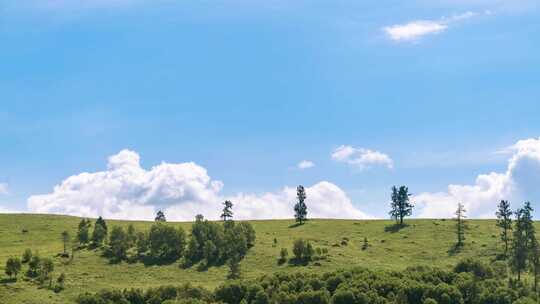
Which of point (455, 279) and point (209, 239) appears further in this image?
point (209, 239)

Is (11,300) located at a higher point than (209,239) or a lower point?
lower

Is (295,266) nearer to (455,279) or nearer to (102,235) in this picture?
(455,279)

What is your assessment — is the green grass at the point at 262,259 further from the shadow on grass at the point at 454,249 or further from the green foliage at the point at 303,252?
the green foliage at the point at 303,252

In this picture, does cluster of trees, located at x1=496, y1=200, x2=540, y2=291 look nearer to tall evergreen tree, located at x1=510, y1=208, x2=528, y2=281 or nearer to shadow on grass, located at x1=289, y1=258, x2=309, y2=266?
tall evergreen tree, located at x1=510, y1=208, x2=528, y2=281

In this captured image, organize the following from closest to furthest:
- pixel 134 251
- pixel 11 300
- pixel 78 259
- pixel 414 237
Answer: pixel 11 300 → pixel 78 259 → pixel 134 251 → pixel 414 237

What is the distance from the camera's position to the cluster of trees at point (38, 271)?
14688cm

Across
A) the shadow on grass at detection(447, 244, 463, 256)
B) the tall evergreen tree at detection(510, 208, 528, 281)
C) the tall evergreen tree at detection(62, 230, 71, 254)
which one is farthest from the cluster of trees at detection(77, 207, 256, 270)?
the tall evergreen tree at detection(510, 208, 528, 281)

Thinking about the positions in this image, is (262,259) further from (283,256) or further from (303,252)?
(303,252)

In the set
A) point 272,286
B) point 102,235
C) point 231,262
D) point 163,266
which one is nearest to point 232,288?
point 272,286

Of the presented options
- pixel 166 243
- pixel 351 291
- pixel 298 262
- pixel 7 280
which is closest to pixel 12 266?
pixel 7 280

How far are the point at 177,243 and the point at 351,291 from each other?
6268 centimetres

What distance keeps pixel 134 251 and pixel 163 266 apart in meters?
17.8

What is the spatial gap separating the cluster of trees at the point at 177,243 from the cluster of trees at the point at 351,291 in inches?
1107

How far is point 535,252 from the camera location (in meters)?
145
